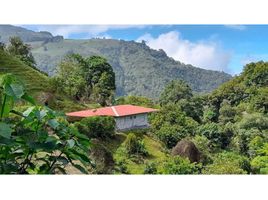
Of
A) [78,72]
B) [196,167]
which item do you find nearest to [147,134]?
[196,167]

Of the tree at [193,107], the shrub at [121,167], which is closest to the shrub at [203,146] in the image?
the tree at [193,107]

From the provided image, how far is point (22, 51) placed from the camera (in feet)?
15.0

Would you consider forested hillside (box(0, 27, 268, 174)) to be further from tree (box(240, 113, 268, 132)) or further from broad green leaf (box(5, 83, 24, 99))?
broad green leaf (box(5, 83, 24, 99))

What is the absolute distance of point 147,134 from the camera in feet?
15.1

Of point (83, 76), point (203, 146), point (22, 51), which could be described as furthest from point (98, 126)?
point (203, 146)

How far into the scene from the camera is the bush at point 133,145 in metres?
4.16

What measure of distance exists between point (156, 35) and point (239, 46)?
0.93m

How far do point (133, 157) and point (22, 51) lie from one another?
5.33 feet

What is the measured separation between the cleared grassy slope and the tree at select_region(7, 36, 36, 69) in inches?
3.0

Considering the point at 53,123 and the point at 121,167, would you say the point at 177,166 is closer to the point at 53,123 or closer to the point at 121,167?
the point at 121,167

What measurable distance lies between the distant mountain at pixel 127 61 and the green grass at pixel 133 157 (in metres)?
0.49

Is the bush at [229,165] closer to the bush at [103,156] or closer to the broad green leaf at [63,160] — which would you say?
the bush at [103,156]

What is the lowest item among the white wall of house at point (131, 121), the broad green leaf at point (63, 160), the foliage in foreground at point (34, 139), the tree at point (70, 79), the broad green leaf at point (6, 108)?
the white wall of house at point (131, 121)
